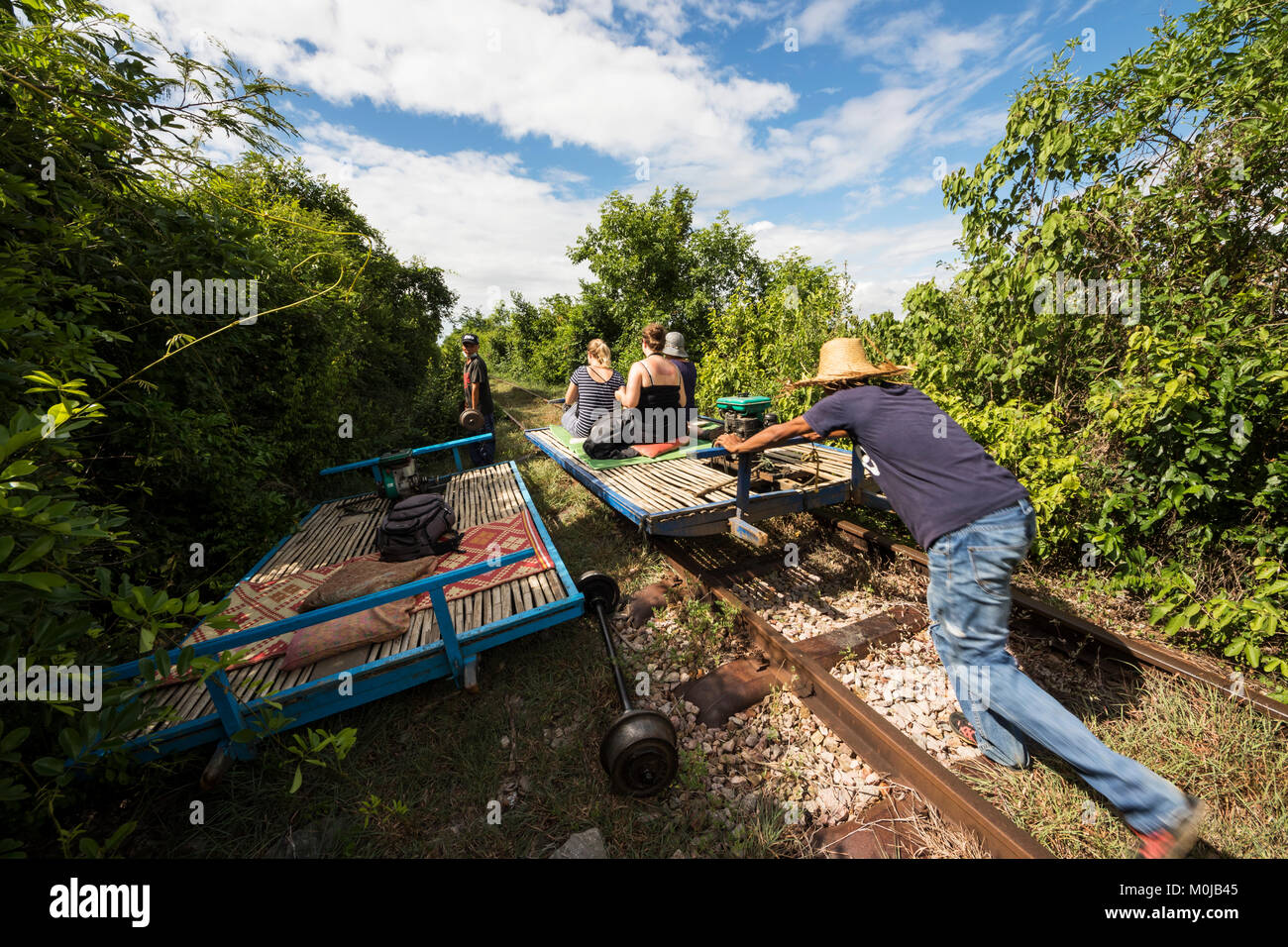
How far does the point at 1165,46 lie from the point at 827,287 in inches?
211

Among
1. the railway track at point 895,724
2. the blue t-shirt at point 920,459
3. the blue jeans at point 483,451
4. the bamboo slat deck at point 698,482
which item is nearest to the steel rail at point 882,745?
the railway track at point 895,724

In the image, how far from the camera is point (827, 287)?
357 inches

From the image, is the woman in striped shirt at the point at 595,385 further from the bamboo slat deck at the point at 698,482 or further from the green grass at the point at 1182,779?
the green grass at the point at 1182,779

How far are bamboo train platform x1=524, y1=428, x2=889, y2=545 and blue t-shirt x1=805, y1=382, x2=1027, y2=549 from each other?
1.62 feet

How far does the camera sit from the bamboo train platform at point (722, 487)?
12.8 ft

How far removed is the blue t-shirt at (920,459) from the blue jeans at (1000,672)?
0.30ft

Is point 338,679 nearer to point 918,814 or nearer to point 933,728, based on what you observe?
point 918,814

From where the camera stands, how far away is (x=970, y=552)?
7.55 ft

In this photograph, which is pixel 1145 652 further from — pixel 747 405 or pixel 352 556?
pixel 352 556

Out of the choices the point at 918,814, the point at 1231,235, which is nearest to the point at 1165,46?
the point at 1231,235

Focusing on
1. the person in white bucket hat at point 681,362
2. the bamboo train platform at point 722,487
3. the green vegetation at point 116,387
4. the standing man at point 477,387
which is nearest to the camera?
the green vegetation at point 116,387

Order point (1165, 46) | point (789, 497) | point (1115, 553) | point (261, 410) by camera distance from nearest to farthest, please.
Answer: point (1115, 553) < point (1165, 46) < point (789, 497) < point (261, 410)

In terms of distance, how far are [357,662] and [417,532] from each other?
1727 mm

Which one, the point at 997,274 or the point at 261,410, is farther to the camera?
the point at 261,410
